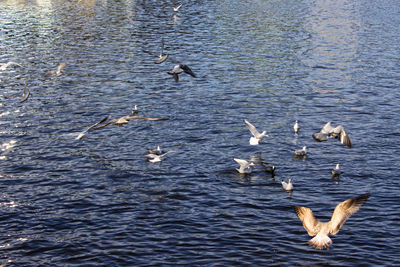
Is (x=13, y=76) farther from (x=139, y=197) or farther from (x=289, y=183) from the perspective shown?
(x=289, y=183)

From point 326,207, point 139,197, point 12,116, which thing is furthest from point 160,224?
point 12,116

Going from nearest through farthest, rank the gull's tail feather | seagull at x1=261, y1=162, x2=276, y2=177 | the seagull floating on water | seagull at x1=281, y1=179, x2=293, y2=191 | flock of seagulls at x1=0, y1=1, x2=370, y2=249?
flock of seagulls at x1=0, y1=1, x2=370, y2=249
the gull's tail feather
seagull at x1=281, y1=179, x2=293, y2=191
seagull at x1=261, y1=162, x2=276, y2=177
the seagull floating on water

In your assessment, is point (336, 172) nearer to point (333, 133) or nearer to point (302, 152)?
point (302, 152)

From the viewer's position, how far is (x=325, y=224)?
15.8m

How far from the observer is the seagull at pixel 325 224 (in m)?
15.3

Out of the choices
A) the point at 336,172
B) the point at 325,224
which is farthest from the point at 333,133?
the point at 325,224

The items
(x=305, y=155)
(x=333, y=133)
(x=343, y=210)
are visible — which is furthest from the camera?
(x=305, y=155)

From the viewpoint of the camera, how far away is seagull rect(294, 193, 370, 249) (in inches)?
602

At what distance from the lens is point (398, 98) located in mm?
33219

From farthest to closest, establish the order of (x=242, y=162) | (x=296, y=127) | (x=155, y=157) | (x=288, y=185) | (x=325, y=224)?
(x=296, y=127)
(x=155, y=157)
(x=242, y=162)
(x=288, y=185)
(x=325, y=224)

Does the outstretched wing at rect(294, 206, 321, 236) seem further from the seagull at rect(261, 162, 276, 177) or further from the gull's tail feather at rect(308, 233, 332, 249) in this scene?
the seagull at rect(261, 162, 276, 177)

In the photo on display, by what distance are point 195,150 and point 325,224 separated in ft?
32.3

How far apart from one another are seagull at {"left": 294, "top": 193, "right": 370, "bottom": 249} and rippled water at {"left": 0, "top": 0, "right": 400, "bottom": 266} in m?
0.58

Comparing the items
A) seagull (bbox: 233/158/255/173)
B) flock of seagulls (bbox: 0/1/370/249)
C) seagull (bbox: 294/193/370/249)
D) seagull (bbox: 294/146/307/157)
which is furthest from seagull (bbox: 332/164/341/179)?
seagull (bbox: 294/193/370/249)
